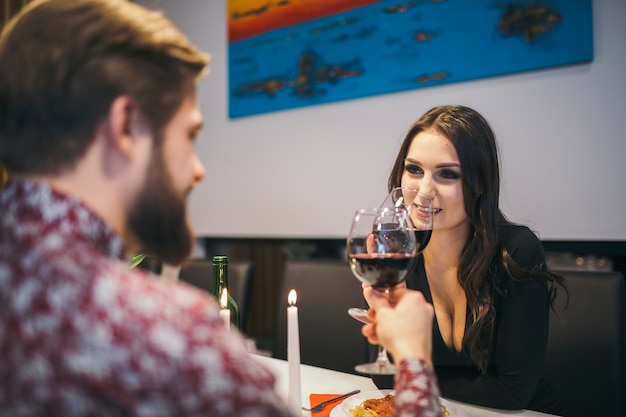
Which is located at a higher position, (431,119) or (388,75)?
(388,75)

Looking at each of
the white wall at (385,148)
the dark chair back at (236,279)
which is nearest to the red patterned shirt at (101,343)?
the dark chair back at (236,279)

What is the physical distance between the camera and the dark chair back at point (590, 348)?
56.3 inches

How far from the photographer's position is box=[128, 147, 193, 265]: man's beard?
67cm

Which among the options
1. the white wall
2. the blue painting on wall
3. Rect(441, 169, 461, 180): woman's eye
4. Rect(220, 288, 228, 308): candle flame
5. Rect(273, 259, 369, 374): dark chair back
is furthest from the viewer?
the blue painting on wall

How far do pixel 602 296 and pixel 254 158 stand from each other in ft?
6.55

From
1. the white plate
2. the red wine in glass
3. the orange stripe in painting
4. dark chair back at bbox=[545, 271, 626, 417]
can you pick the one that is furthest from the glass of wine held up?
the orange stripe in painting

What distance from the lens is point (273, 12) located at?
2.98 meters

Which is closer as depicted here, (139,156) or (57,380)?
(57,380)

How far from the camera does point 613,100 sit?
1.99 meters

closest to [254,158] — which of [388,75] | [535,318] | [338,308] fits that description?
[388,75]

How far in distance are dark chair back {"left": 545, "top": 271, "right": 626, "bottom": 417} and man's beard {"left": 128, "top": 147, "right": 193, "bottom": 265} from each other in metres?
1.17

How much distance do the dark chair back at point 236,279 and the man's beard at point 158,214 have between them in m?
1.36

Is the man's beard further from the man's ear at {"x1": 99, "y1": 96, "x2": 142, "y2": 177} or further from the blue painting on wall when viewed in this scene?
the blue painting on wall

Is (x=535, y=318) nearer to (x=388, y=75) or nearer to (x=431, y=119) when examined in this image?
(x=431, y=119)
